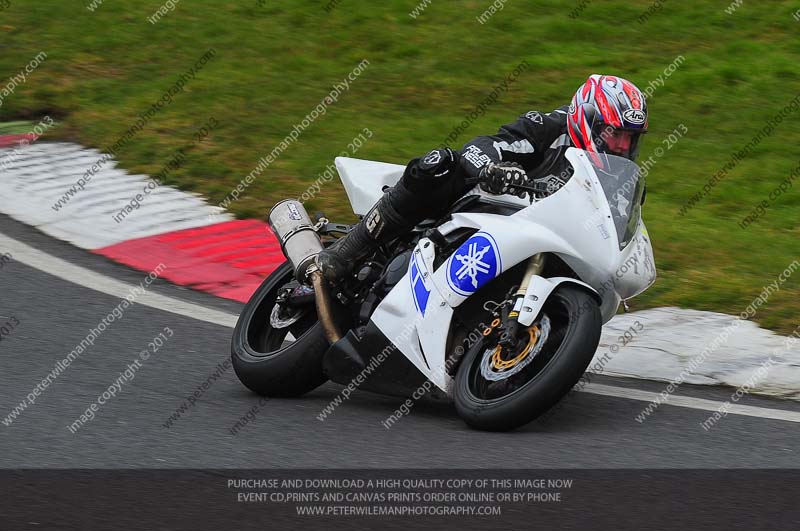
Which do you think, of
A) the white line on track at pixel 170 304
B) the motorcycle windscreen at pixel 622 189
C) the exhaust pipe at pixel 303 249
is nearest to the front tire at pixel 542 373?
the motorcycle windscreen at pixel 622 189

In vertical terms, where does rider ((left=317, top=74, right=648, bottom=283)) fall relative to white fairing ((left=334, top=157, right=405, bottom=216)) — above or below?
above

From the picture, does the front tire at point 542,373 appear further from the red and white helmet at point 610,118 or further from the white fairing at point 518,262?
the red and white helmet at point 610,118

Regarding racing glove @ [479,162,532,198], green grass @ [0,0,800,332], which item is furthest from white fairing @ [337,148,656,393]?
green grass @ [0,0,800,332]

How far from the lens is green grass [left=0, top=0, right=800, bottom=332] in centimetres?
893

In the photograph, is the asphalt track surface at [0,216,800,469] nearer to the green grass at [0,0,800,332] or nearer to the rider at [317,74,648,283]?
the rider at [317,74,648,283]

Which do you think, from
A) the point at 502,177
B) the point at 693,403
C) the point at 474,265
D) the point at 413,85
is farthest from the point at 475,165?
the point at 413,85

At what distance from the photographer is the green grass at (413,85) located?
893 centimetres

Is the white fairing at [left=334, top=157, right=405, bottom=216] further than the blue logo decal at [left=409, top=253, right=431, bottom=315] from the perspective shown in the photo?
Yes

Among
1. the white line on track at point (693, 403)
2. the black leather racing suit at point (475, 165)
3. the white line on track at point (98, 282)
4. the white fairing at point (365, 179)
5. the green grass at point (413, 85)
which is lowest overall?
the green grass at point (413, 85)

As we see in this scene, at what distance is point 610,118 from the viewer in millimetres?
5219

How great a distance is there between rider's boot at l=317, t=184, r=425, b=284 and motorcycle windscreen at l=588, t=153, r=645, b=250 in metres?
0.84

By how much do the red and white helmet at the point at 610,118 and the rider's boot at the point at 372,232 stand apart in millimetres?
783
